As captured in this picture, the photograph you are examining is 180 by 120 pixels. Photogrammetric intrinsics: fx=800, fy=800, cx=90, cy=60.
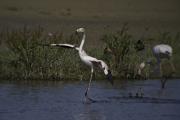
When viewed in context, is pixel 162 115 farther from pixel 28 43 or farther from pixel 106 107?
pixel 28 43

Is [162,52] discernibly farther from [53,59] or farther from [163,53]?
[53,59]

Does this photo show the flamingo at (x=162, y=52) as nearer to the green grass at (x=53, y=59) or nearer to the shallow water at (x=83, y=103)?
the green grass at (x=53, y=59)

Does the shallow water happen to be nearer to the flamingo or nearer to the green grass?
the green grass

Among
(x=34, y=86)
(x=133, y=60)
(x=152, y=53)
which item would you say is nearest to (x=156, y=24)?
(x=152, y=53)

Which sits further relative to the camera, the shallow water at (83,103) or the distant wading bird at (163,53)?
the distant wading bird at (163,53)

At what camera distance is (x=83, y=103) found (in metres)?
15.1

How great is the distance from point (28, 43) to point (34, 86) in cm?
129

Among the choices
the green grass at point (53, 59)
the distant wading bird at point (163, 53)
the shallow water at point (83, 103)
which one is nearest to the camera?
the shallow water at point (83, 103)

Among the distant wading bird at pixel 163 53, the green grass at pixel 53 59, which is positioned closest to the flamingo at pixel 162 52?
the distant wading bird at pixel 163 53

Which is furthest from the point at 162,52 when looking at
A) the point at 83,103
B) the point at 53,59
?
the point at 83,103

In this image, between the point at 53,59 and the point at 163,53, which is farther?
the point at 163,53

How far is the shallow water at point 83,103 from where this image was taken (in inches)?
537

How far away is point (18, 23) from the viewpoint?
91.8 feet

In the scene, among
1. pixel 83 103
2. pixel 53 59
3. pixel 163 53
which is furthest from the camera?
pixel 163 53
